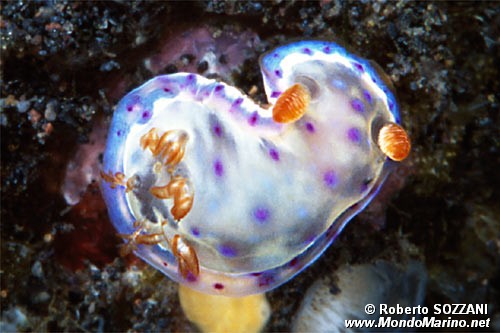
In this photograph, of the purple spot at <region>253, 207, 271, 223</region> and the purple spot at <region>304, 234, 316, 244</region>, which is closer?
the purple spot at <region>253, 207, 271, 223</region>

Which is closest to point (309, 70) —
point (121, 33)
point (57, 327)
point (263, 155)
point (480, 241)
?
point (263, 155)

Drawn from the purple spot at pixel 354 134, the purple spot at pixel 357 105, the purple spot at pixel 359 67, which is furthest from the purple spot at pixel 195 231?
the purple spot at pixel 359 67

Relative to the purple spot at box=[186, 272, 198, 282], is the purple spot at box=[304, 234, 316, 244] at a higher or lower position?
higher

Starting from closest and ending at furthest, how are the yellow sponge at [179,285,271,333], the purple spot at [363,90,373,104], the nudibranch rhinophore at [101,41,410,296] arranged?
the nudibranch rhinophore at [101,41,410,296], the purple spot at [363,90,373,104], the yellow sponge at [179,285,271,333]

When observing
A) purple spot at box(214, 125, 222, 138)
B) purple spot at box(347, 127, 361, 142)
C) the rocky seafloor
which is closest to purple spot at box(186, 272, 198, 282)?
the rocky seafloor

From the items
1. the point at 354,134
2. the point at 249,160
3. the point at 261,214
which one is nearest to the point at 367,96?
the point at 354,134

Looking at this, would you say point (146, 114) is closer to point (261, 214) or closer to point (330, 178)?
point (261, 214)

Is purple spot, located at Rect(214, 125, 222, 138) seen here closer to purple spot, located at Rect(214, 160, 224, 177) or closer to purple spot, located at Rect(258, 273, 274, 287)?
purple spot, located at Rect(214, 160, 224, 177)
